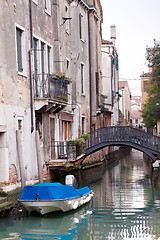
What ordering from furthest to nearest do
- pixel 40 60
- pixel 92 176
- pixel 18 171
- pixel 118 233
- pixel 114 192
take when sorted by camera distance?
pixel 92 176
pixel 114 192
pixel 40 60
pixel 18 171
pixel 118 233

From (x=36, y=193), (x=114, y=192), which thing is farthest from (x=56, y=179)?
(x=36, y=193)

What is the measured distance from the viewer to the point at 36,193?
13.2m

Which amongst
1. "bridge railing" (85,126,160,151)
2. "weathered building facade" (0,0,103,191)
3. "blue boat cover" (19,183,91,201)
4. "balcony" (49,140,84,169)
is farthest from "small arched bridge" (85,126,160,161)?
"blue boat cover" (19,183,91,201)

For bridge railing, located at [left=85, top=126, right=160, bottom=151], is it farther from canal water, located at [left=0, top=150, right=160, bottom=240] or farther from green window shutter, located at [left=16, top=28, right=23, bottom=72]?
green window shutter, located at [left=16, top=28, right=23, bottom=72]

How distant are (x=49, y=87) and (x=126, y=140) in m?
7.67

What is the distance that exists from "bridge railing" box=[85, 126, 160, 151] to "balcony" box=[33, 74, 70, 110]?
514 centimetres

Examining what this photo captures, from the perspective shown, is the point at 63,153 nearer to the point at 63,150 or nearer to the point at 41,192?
the point at 63,150

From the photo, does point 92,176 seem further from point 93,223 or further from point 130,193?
point 93,223

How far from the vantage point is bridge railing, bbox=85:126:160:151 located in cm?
2380

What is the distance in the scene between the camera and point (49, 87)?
17844 mm

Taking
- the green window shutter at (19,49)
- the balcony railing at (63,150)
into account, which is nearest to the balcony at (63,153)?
the balcony railing at (63,150)

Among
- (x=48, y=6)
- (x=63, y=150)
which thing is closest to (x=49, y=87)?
(x=63, y=150)

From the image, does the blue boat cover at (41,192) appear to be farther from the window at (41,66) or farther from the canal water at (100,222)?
the window at (41,66)

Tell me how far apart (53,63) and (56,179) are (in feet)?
17.2
